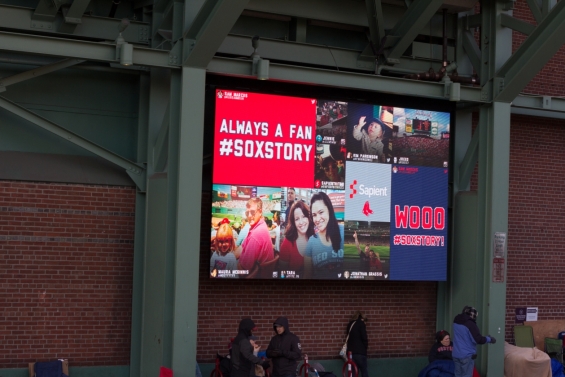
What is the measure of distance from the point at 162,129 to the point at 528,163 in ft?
26.5

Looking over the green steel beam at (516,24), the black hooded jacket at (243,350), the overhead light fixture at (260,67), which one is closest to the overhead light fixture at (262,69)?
the overhead light fixture at (260,67)

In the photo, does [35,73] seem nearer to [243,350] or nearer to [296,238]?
[296,238]

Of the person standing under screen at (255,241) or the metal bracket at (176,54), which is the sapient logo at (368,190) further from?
the metal bracket at (176,54)

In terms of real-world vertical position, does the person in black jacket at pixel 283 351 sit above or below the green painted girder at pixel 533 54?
below

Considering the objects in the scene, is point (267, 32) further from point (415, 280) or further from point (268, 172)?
point (415, 280)

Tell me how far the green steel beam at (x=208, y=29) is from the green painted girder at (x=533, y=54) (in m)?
5.26

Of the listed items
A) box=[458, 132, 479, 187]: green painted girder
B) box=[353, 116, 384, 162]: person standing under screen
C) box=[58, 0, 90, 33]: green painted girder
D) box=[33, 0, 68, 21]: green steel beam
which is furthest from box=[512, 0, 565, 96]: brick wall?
box=[33, 0, 68, 21]: green steel beam

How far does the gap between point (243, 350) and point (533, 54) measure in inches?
277

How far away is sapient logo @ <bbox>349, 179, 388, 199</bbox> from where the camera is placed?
43.3 feet

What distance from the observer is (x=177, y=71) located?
11742 millimetres

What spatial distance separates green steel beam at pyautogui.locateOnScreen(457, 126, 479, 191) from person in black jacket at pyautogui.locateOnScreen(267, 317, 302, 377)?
18.3 ft

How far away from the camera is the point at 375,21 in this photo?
13.7 m

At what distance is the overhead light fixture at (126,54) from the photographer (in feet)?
36.6

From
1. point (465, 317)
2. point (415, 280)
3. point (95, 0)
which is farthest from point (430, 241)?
point (95, 0)
